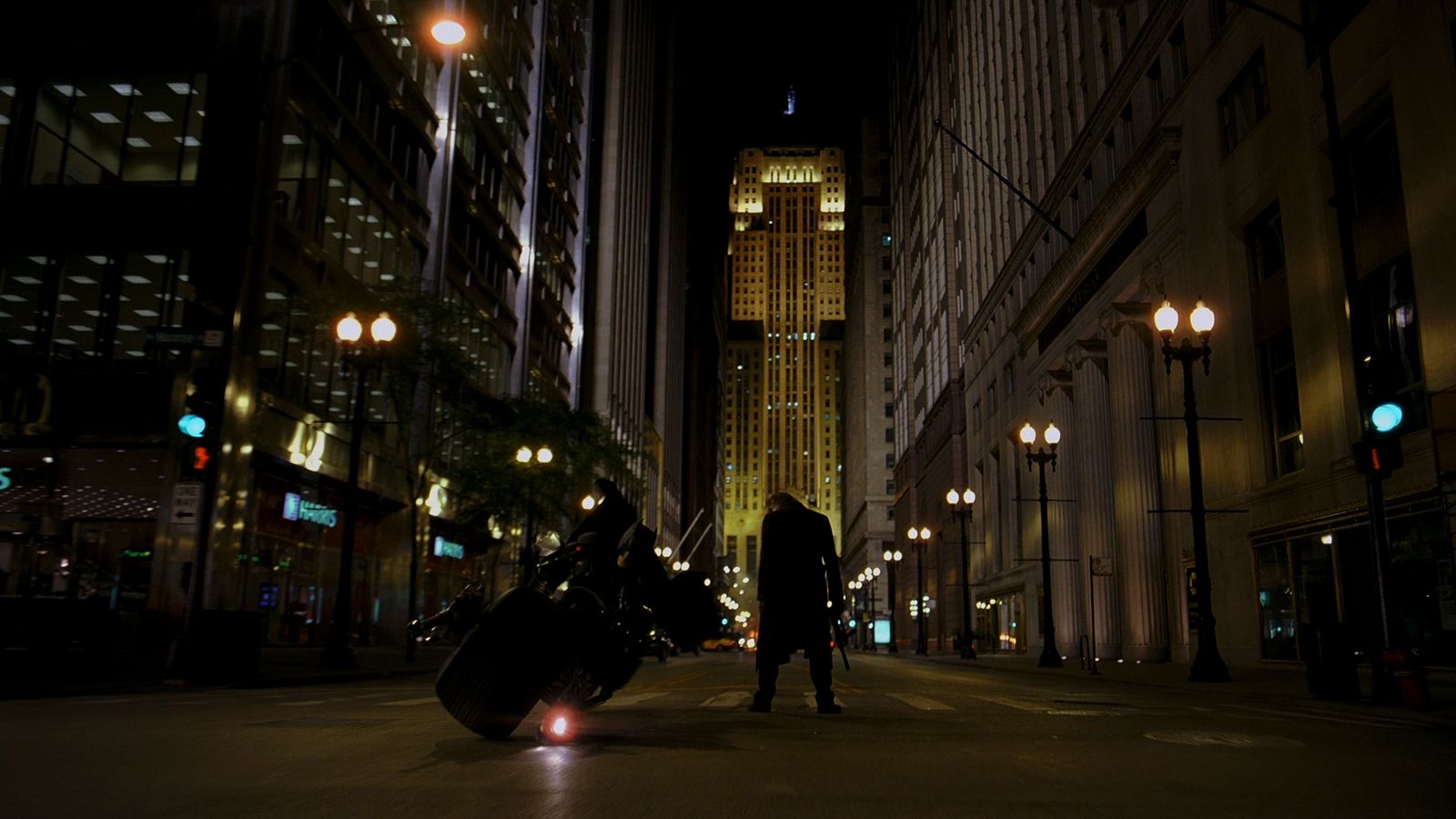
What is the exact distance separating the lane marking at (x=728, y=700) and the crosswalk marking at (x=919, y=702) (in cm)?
177

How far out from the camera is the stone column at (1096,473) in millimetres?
37625

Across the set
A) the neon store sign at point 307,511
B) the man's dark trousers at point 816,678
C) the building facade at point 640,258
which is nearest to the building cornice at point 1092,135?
the building facade at point 640,258

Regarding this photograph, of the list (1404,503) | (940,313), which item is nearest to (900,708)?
(1404,503)

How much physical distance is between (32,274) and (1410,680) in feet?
91.9

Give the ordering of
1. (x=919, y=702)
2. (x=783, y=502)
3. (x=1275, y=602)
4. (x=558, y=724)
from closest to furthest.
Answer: (x=558, y=724) < (x=783, y=502) < (x=919, y=702) < (x=1275, y=602)

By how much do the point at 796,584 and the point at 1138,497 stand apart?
27.5m

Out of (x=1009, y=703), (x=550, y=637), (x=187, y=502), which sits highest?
(x=187, y=502)

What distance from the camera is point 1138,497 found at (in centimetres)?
Answer: 3378

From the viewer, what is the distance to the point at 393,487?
3559cm

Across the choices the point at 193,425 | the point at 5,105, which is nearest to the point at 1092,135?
the point at 5,105

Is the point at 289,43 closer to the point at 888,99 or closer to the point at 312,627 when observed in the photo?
the point at 312,627

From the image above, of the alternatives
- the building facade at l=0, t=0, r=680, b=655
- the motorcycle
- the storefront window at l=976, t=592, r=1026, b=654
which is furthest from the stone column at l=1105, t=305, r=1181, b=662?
the motorcycle

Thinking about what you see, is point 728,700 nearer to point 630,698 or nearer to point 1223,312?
point 630,698

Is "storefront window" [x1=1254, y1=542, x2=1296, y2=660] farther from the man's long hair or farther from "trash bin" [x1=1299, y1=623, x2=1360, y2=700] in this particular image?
the man's long hair
